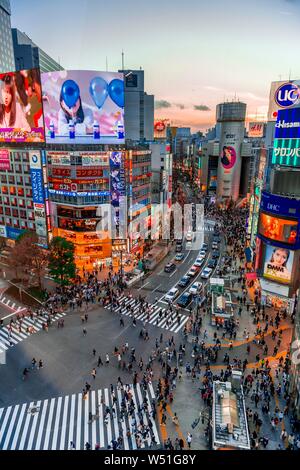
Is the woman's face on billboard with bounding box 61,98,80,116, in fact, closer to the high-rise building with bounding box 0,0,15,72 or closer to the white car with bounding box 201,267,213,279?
the white car with bounding box 201,267,213,279

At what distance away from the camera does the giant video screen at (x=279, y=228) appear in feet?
124

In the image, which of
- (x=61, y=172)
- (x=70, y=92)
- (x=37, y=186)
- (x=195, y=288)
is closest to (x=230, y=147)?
(x=70, y=92)

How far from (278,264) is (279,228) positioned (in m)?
4.41

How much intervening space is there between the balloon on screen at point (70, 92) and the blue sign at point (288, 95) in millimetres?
30612

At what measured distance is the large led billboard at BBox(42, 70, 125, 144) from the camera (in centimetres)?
5216

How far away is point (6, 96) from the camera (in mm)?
58219

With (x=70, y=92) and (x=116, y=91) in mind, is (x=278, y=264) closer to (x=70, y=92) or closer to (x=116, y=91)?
(x=116, y=91)

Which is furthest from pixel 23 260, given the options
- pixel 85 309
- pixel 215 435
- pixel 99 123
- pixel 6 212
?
pixel 215 435

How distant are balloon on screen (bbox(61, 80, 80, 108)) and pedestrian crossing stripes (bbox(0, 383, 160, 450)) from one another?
1726 inches

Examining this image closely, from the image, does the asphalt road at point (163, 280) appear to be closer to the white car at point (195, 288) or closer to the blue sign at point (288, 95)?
the white car at point (195, 288)

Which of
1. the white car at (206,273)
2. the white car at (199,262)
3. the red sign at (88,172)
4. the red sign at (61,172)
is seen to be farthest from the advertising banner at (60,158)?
the white car at (206,273)

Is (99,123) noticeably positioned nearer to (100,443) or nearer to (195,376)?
(195,376)

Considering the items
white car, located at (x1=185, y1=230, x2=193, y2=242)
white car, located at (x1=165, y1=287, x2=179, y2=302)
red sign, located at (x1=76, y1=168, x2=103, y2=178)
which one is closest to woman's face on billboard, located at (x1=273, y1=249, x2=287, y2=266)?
white car, located at (x1=165, y1=287, x2=179, y2=302)

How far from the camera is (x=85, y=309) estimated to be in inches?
1617
